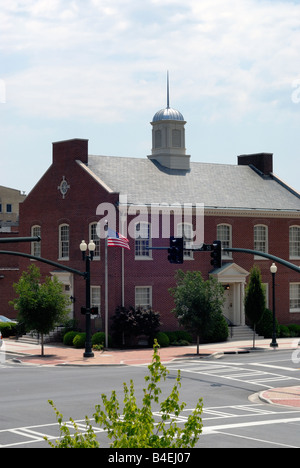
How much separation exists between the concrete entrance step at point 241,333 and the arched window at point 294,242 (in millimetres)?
6446

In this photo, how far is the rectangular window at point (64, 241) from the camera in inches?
1844

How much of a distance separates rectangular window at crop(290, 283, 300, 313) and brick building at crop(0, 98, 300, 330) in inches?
2.6

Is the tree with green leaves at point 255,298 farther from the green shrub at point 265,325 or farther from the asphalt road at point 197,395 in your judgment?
the asphalt road at point 197,395

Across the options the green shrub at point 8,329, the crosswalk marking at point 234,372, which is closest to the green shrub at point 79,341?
the green shrub at point 8,329

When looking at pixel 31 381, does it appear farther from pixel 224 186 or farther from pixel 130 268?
pixel 224 186

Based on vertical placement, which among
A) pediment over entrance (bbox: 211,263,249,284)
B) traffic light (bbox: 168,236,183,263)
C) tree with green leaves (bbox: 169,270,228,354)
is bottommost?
tree with green leaves (bbox: 169,270,228,354)

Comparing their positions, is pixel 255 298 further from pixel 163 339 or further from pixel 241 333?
pixel 163 339

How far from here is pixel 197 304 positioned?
1559 inches

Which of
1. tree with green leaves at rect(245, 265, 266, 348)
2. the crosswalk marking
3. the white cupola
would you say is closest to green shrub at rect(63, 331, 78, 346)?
the crosswalk marking

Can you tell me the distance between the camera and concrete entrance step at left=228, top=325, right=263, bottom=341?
150ft

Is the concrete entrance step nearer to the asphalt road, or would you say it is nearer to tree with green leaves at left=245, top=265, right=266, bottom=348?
tree with green leaves at left=245, top=265, right=266, bottom=348

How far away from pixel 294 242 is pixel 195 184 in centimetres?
793

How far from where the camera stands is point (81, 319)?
4506 centimetres

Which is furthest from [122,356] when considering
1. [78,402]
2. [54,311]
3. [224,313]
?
[78,402]
